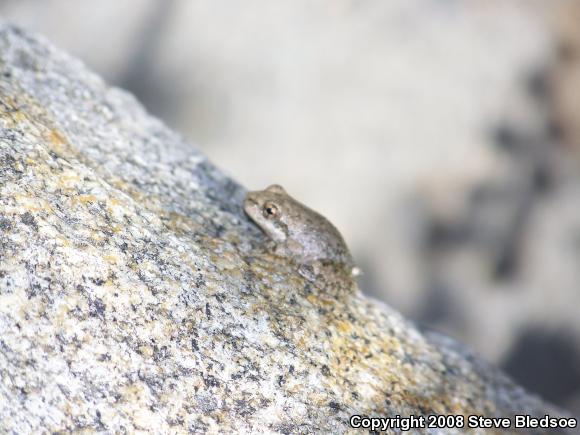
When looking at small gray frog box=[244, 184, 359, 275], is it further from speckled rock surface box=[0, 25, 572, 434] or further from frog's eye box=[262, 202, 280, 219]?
speckled rock surface box=[0, 25, 572, 434]

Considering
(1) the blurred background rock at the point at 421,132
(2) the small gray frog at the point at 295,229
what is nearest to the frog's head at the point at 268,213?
(2) the small gray frog at the point at 295,229

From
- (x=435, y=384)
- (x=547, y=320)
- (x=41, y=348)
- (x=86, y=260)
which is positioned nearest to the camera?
(x=41, y=348)

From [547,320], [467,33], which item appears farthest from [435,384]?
[467,33]

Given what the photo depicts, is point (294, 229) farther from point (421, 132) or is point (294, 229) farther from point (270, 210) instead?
point (421, 132)

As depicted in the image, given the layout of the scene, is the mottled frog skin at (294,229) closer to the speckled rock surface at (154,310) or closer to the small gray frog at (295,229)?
the small gray frog at (295,229)

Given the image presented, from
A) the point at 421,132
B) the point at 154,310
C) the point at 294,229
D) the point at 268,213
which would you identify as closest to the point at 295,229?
the point at 294,229

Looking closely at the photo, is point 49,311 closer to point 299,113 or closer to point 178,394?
point 178,394
